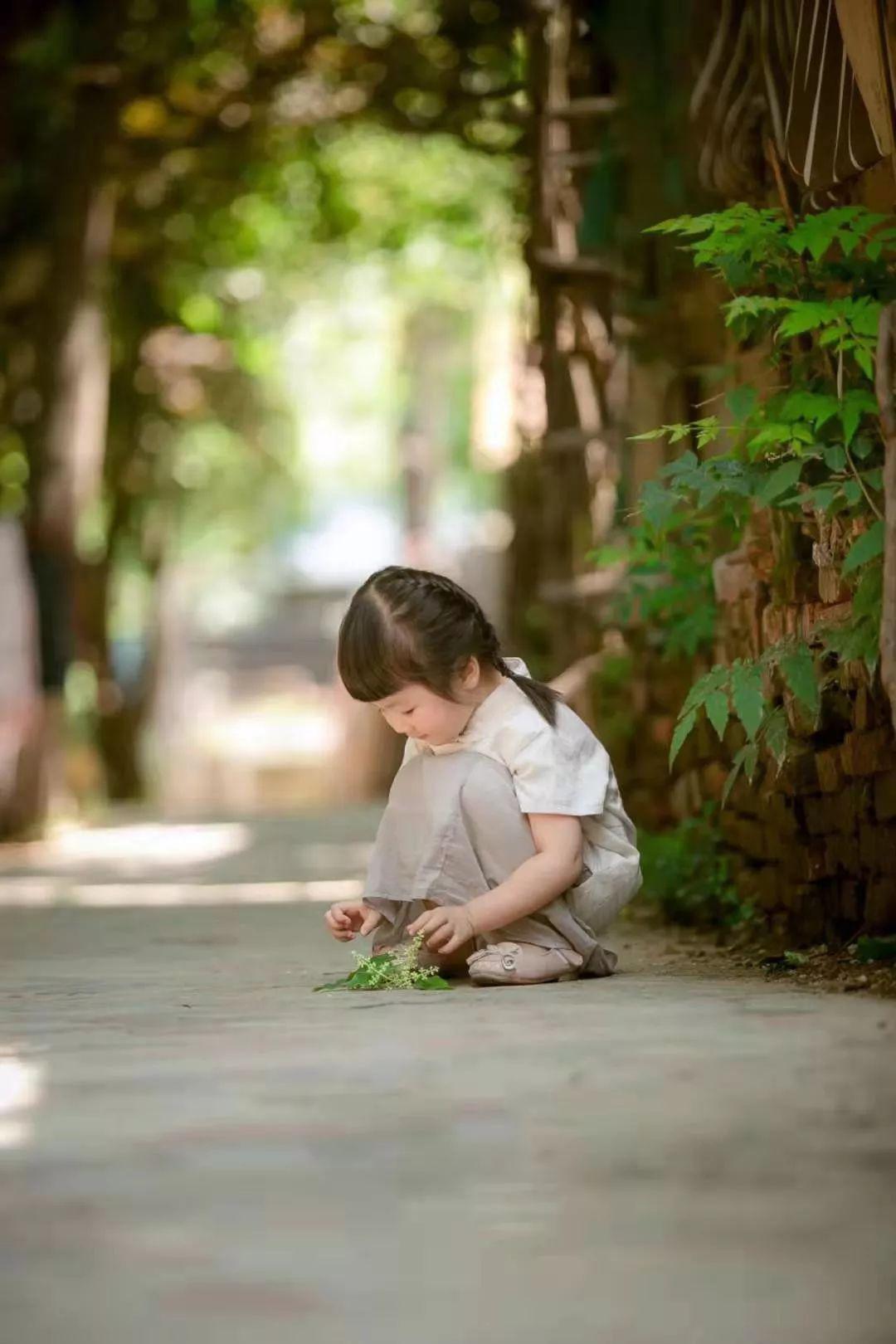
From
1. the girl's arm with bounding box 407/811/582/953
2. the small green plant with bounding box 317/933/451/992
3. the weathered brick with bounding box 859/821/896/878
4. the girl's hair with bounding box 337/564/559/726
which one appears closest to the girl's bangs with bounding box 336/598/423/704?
the girl's hair with bounding box 337/564/559/726

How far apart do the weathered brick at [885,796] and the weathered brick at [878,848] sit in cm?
2

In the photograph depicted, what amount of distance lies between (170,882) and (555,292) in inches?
129

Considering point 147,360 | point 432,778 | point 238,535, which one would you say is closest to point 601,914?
point 432,778

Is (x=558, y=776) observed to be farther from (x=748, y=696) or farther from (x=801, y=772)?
(x=801, y=772)

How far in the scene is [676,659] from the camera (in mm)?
6684

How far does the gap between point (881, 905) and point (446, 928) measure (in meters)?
0.92

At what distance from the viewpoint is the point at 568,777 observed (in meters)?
3.88

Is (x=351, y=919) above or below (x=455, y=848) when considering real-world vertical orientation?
below

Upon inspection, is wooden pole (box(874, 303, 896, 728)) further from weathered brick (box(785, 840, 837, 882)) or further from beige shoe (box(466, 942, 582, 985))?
weathered brick (box(785, 840, 837, 882))

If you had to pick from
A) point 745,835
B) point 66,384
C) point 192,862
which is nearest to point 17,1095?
point 745,835

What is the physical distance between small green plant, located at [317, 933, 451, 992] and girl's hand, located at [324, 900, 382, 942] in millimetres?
97

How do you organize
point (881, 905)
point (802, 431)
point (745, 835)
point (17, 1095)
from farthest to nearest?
point (745, 835), point (881, 905), point (802, 431), point (17, 1095)

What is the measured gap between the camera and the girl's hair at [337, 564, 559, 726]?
3842 mm

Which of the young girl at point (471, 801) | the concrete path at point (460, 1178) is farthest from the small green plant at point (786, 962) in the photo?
the concrete path at point (460, 1178)
